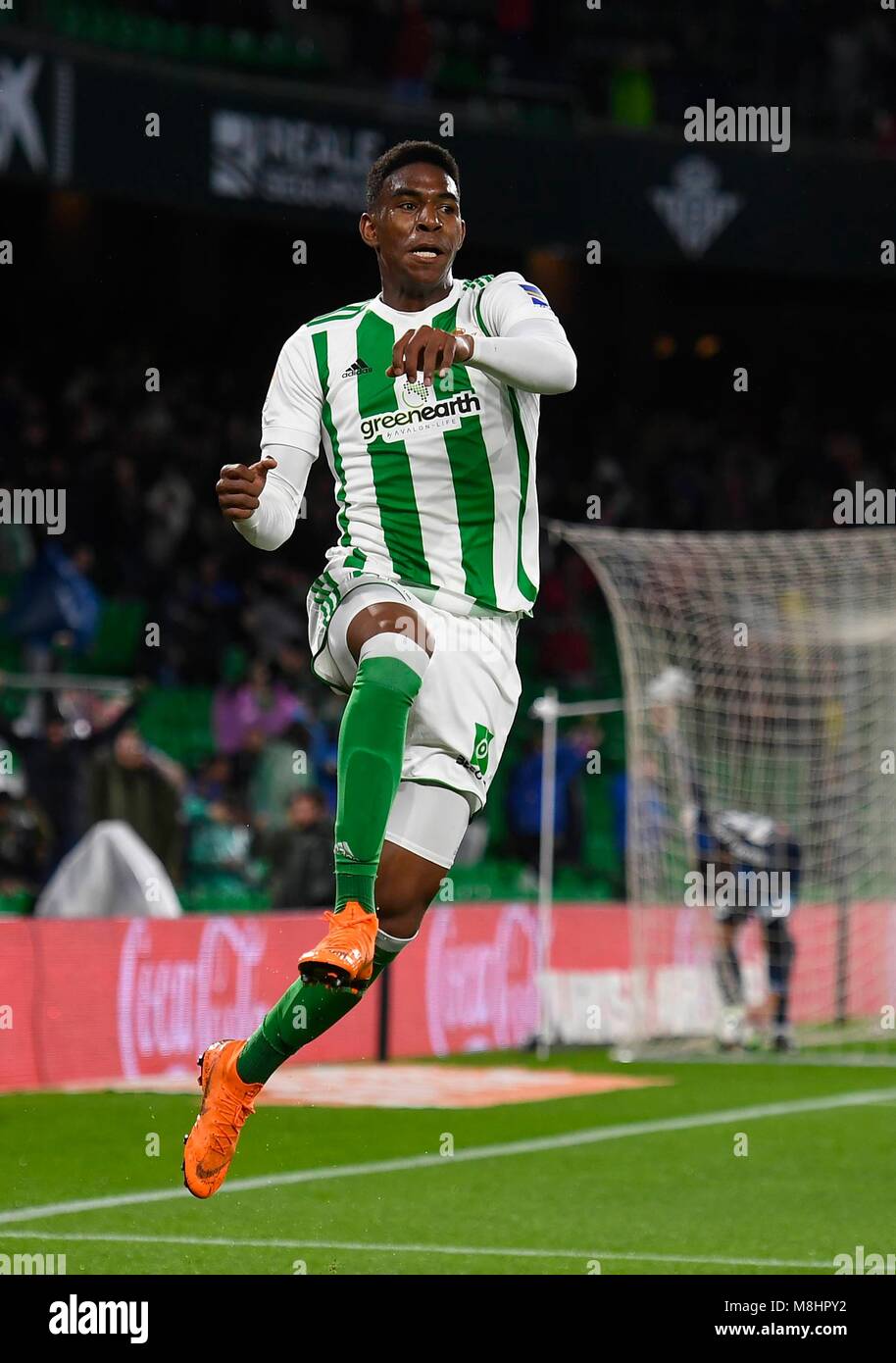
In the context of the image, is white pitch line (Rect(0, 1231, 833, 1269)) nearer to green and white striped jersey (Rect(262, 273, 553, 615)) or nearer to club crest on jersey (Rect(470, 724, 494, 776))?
A: club crest on jersey (Rect(470, 724, 494, 776))

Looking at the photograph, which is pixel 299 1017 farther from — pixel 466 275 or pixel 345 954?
pixel 466 275

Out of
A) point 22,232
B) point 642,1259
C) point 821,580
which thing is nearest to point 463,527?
point 642,1259

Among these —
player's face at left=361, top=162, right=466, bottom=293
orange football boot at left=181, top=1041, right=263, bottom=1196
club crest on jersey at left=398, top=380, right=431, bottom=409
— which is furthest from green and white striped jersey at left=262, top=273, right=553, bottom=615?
orange football boot at left=181, top=1041, right=263, bottom=1196

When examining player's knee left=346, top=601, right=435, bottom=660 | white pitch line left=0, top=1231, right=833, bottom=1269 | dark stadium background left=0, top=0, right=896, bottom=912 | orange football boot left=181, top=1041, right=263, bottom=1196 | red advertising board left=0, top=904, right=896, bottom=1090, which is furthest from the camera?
dark stadium background left=0, top=0, right=896, bottom=912

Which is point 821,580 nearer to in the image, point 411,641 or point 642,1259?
point 642,1259

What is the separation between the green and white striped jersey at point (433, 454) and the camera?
5375 millimetres

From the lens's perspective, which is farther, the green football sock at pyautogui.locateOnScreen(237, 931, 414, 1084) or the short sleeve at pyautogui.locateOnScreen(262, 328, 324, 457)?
the short sleeve at pyautogui.locateOnScreen(262, 328, 324, 457)

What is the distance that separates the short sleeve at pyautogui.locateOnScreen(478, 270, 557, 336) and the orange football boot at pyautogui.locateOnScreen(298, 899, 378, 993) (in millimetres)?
1444

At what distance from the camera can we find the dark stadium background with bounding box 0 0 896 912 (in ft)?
53.8

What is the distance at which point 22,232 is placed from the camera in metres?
20.2

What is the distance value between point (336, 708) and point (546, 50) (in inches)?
304

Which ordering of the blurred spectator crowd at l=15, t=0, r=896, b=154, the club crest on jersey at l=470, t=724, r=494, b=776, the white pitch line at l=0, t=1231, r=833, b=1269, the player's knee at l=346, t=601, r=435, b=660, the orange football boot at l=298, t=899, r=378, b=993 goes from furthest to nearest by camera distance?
the blurred spectator crowd at l=15, t=0, r=896, b=154 → the white pitch line at l=0, t=1231, r=833, b=1269 → the club crest on jersey at l=470, t=724, r=494, b=776 → the player's knee at l=346, t=601, r=435, b=660 → the orange football boot at l=298, t=899, r=378, b=993

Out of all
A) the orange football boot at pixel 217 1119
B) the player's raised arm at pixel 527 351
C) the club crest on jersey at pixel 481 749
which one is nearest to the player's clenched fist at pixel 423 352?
the player's raised arm at pixel 527 351

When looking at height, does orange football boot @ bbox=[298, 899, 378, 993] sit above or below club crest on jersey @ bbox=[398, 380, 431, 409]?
below
